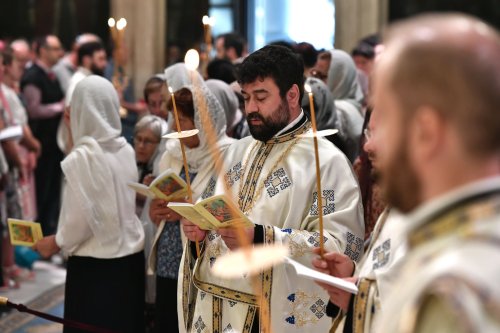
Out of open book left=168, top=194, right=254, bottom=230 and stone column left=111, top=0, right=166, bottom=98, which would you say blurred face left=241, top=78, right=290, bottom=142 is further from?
stone column left=111, top=0, right=166, bottom=98

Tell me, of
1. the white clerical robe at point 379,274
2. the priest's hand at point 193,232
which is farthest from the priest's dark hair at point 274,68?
the white clerical robe at point 379,274

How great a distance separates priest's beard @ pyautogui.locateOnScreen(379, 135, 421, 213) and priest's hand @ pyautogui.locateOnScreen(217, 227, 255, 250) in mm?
1935

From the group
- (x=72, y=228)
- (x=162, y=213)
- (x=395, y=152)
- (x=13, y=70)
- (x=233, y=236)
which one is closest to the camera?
(x=395, y=152)

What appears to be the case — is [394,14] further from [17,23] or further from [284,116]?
[284,116]

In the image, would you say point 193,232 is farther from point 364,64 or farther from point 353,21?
point 353,21

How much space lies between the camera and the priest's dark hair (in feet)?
13.3

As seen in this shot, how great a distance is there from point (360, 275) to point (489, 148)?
147 centimetres

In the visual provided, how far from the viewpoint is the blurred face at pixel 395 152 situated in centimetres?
165

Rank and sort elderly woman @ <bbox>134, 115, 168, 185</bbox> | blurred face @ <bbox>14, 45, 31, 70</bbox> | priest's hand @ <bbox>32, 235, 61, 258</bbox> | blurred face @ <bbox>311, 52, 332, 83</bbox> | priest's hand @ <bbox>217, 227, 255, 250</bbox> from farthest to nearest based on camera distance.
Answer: blurred face @ <bbox>14, 45, 31, 70</bbox>
blurred face @ <bbox>311, 52, 332, 83</bbox>
elderly woman @ <bbox>134, 115, 168, 185</bbox>
priest's hand @ <bbox>32, 235, 61, 258</bbox>
priest's hand @ <bbox>217, 227, 255, 250</bbox>

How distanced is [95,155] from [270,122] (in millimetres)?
1273

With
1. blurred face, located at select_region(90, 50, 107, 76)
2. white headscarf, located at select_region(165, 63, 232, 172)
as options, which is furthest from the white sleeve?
blurred face, located at select_region(90, 50, 107, 76)

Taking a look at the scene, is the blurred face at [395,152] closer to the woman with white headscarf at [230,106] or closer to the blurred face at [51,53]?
the woman with white headscarf at [230,106]

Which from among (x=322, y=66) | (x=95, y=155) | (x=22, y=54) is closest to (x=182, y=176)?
(x=95, y=155)

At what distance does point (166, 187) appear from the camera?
15.1 ft
